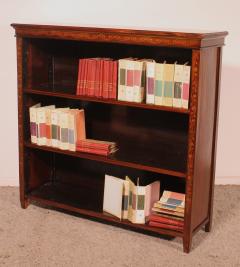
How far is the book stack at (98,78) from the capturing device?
125 inches

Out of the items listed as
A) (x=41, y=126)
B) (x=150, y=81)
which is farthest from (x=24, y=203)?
(x=150, y=81)

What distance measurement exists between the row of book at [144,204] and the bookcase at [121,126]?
0.16 ft

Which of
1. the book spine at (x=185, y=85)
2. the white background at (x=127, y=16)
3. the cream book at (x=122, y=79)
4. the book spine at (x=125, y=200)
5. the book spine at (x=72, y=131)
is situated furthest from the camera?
the white background at (x=127, y=16)

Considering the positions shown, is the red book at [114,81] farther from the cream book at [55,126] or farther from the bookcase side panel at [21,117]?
the bookcase side panel at [21,117]

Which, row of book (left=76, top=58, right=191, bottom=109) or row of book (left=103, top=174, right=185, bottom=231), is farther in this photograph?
row of book (left=103, top=174, right=185, bottom=231)

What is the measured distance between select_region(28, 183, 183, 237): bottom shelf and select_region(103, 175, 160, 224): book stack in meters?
0.05

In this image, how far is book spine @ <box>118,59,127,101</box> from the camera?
10.2ft

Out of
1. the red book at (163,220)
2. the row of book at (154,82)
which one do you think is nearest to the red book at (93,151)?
the row of book at (154,82)

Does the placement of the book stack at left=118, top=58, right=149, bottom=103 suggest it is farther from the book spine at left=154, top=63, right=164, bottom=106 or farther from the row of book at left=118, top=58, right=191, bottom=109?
the book spine at left=154, top=63, right=164, bottom=106

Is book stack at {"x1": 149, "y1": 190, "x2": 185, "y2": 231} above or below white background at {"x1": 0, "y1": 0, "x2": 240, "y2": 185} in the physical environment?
below

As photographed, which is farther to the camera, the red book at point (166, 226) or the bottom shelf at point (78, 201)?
the bottom shelf at point (78, 201)

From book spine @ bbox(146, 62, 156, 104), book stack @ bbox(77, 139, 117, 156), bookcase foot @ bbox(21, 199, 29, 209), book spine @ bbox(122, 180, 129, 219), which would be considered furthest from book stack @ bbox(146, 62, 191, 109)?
bookcase foot @ bbox(21, 199, 29, 209)

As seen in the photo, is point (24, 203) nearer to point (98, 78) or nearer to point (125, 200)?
point (125, 200)

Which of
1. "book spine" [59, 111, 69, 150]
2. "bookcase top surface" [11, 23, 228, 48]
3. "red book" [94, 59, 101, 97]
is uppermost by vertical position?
"bookcase top surface" [11, 23, 228, 48]
